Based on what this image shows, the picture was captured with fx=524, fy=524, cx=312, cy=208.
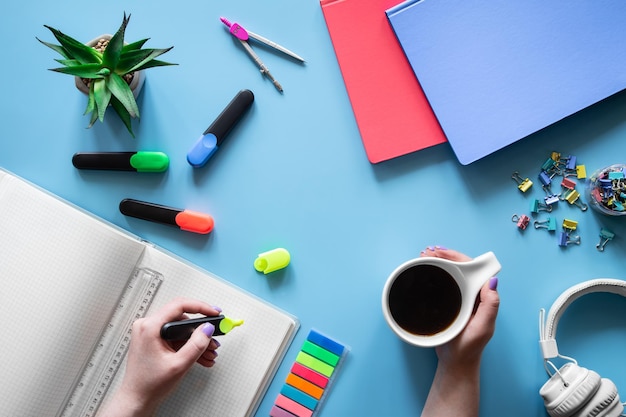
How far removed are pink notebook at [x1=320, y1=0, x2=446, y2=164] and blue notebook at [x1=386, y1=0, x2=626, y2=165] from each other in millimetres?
19

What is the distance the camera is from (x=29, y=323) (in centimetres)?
75

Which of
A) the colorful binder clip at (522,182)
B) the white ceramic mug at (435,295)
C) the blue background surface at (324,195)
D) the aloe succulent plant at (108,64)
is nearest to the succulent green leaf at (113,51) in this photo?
the aloe succulent plant at (108,64)

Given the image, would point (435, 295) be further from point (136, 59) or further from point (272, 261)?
point (136, 59)

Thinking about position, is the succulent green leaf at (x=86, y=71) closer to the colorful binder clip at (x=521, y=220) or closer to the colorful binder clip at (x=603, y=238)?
the colorful binder clip at (x=521, y=220)

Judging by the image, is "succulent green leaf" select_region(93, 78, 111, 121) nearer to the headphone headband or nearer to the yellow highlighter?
the yellow highlighter

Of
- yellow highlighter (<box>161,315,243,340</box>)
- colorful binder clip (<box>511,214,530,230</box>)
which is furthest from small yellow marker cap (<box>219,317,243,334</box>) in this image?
colorful binder clip (<box>511,214,530,230</box>)

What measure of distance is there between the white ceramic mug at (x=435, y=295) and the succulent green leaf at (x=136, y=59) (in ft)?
1.44

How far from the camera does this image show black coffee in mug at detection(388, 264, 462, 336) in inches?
27.9

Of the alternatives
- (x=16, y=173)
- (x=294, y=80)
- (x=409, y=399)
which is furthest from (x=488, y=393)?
(x=16, y=173)

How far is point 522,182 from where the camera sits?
0.81m

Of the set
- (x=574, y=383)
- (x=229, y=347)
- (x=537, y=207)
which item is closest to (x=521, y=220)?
(x=537, y=207)

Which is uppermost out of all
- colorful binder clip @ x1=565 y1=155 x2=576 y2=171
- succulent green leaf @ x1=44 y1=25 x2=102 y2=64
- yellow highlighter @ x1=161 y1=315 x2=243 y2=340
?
colorful binder clip @ x1=565 y1=155 x2=576 y2=171

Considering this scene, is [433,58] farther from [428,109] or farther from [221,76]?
[221,76]

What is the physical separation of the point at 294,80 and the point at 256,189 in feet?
0.60
